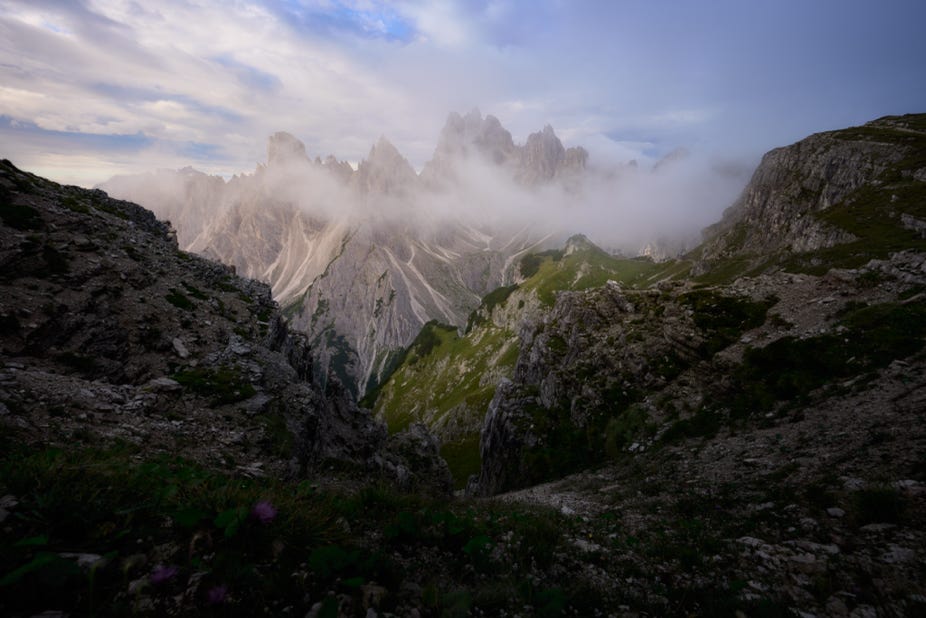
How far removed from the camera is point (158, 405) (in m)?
18.7

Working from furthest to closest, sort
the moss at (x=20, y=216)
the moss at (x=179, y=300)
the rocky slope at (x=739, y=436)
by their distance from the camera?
the moss at (x=179, y=300) → the moss at (x=20, y=216) → the rocky slope at (x=739, y=436)

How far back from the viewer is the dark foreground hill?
196 inches

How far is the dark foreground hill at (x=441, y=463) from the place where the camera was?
4.98m

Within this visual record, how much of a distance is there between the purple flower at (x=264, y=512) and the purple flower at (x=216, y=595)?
118 cm

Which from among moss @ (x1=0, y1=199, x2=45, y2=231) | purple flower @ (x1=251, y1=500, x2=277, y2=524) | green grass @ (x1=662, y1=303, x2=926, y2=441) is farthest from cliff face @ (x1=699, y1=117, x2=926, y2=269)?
moss @ (x1=0, y1=199, x2=45, y2=231)

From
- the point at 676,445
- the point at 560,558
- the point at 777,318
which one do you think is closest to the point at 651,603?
the point at 560,558

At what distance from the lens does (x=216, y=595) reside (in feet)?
13.2

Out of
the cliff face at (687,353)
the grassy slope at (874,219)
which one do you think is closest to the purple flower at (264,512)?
the cliff face at (687,353)

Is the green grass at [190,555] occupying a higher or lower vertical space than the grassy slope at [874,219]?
lower

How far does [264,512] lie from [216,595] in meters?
1.31

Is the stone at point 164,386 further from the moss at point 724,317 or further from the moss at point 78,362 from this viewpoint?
the moss at point 724,317

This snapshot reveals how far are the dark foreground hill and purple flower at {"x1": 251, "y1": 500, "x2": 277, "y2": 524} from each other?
0.07 feet

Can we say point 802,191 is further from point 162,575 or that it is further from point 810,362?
point 162,575

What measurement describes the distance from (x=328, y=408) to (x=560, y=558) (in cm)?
3250
